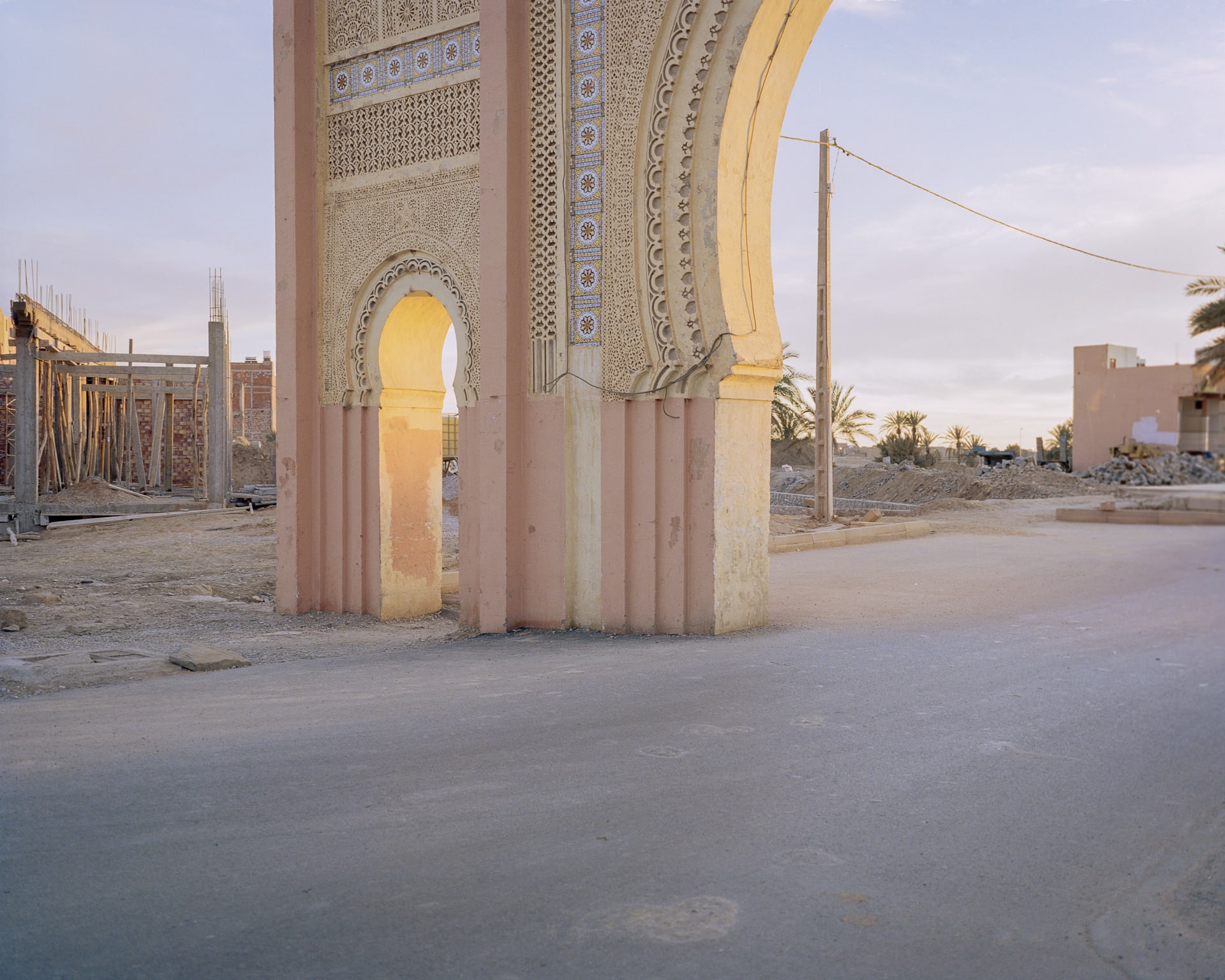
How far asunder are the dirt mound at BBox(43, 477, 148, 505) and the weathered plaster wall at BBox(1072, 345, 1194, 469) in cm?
3141

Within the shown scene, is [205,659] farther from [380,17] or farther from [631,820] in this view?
[380,17]

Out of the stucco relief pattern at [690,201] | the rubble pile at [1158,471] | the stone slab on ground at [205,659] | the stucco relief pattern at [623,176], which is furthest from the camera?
the rubble pile at [1158,471]

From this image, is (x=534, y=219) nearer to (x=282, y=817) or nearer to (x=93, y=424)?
(x=282, y=817)

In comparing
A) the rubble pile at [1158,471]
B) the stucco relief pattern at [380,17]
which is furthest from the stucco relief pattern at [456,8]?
the rubble pile at [1158,471]

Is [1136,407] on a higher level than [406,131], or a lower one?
lower

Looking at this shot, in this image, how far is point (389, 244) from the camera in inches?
295

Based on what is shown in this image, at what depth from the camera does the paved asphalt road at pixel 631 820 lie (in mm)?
2119

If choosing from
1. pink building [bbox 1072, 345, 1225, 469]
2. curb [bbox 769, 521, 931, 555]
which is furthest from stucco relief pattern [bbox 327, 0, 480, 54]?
pink building [bbox 1072, 345, 1225, 469]

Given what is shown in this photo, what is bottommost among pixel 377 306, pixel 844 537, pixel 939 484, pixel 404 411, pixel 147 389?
pixel 844 537

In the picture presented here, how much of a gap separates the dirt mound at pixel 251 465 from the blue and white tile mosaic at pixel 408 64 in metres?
17.0

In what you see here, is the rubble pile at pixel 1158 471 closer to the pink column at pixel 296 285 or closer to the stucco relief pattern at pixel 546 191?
the stucco relief pattern at pixel 546 191

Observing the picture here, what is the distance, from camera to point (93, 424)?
20.4 m

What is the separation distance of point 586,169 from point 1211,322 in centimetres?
1925

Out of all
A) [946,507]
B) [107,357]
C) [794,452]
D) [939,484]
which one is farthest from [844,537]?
[794,452]
